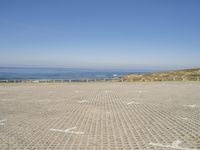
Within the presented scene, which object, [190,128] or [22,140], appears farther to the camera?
[190,128]

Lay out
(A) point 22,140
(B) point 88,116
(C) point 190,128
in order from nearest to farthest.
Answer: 1. (A) point 22,140
2. (C) point 190,128
3. (B) point 88,116

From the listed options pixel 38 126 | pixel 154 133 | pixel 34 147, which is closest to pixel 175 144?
pixel 154 133

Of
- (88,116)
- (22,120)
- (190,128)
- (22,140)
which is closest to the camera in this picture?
(22,140)

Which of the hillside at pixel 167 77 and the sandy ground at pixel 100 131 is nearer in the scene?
the sandy ground at pixel 100 131

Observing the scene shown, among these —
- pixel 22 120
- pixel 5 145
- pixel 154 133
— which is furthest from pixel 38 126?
pixel 154 133

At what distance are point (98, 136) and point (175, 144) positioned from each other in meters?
1.95

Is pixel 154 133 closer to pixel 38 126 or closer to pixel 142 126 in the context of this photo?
pixel 142 126

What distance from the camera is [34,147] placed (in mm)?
5160

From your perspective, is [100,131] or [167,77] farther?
[167,77]

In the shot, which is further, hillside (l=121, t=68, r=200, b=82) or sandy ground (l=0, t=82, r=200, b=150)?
hillside (l=121, t=68, r=200, b=82)

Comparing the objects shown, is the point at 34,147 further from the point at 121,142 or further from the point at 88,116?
the point at 88,116

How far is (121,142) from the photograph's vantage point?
542cm

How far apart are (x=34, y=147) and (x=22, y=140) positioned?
2.28 ft

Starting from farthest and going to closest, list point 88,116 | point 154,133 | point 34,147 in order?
point 88,116, point 154,133, point 34,147
